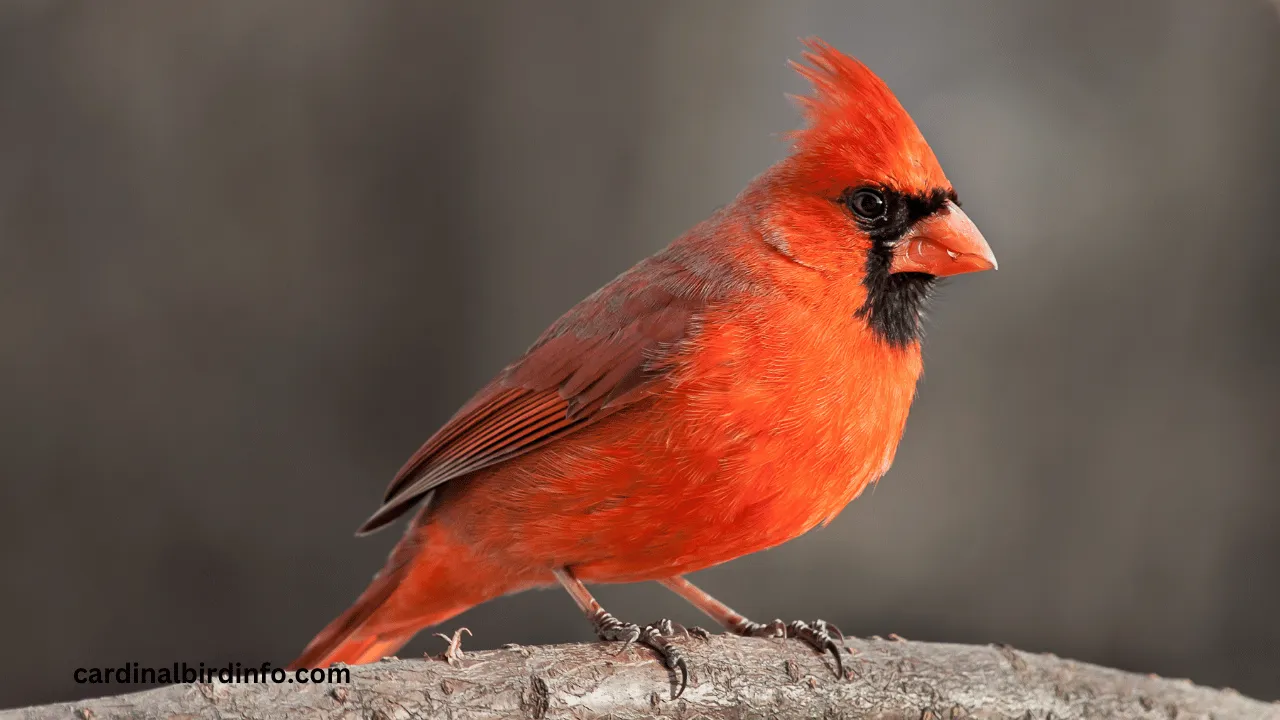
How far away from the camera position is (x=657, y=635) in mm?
2240

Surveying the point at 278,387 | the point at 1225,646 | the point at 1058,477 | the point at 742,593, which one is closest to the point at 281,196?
the point at 278,387

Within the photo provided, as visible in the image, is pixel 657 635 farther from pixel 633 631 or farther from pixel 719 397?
pixel 719 397

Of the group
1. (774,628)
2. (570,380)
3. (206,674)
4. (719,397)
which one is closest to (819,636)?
(774,628)

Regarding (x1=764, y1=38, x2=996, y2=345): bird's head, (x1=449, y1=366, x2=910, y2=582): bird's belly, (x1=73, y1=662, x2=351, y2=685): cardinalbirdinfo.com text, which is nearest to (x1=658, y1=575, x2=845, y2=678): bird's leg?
(x1=449, y1=366, x2=910, y2=582): bird's belly

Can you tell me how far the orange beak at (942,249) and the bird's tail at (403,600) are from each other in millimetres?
1062

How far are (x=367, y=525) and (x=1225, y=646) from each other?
2.63 metres

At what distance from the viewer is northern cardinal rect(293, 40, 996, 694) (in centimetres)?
224

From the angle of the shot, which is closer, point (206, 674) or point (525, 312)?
point (206, 674)

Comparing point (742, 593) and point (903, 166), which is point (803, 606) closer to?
point (742, 593)

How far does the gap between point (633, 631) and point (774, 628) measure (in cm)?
43

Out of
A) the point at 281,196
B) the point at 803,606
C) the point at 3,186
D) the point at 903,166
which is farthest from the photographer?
the point at 803,606

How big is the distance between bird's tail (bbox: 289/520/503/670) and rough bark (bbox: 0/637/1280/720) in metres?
0.51

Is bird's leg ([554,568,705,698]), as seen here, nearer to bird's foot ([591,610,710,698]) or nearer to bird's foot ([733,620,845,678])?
bird's foot ([591,610,710,698])

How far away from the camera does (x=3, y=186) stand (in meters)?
3.21
